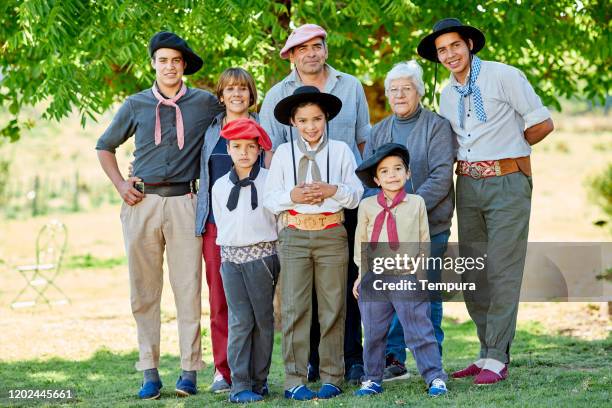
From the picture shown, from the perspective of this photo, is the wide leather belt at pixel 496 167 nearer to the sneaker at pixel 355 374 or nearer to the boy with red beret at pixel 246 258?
the boy with red beret at pixel 246 258

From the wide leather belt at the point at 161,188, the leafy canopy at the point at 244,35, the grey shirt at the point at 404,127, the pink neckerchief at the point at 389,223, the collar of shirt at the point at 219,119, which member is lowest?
the pink neckerchief at the point at 389,223

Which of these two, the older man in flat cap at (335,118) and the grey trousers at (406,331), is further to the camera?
the older man in flat cap at (335,118)

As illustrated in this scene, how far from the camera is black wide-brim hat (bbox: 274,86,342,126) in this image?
5457 mm

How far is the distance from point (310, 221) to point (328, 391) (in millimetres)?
1026

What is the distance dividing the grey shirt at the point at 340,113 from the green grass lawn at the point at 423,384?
5.24 ft

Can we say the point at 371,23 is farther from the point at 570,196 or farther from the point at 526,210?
the point at 570,196

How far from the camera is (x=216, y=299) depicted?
5.90m

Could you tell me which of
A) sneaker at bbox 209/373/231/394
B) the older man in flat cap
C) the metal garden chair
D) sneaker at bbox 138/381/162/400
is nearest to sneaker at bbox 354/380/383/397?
the older man in flat cap

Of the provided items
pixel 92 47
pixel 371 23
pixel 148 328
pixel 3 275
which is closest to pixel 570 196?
pixel 3 275

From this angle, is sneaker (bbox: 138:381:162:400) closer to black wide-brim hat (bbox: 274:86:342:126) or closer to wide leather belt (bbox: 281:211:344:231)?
wide leather belt (bbox: 281:211:344:231)

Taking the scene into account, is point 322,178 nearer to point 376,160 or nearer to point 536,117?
point 376,160

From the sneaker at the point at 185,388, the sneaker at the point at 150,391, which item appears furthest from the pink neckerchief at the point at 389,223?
the sneaker at the point at 150,391

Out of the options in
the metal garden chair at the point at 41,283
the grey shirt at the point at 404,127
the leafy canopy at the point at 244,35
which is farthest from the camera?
the metal garden chair at the point at 41,283

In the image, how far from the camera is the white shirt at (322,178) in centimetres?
536
